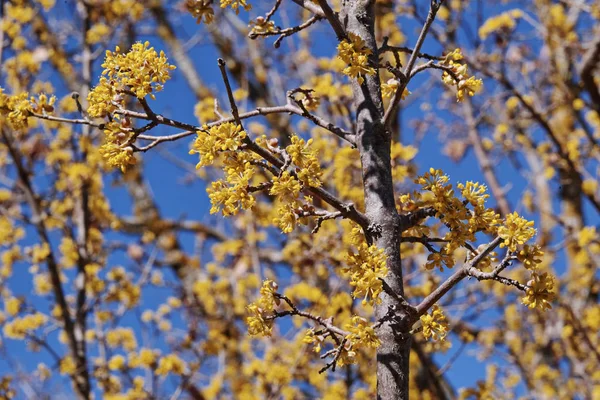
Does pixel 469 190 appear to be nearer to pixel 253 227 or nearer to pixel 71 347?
pixel 71 347

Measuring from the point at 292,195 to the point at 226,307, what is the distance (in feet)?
21.0

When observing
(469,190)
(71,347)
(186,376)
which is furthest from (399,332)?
(71,347)

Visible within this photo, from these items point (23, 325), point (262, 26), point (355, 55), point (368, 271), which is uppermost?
point (23, 325)

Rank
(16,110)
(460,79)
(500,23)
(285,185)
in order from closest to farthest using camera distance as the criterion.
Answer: (285,185) → (460,79) → (16,110) → (500,23)

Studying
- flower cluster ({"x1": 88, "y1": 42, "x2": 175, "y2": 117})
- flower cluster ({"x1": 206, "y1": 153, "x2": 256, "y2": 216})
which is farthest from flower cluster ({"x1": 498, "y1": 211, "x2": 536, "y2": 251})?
flower cluster ({"x1": 88, "y1": 42, "x2": 175, "y2": 117})

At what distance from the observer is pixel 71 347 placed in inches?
219

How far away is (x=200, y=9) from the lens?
277 cm

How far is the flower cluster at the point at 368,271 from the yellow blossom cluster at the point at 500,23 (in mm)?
5346

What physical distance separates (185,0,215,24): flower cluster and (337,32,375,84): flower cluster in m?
0.89

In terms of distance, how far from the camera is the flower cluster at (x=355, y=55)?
6.91ft

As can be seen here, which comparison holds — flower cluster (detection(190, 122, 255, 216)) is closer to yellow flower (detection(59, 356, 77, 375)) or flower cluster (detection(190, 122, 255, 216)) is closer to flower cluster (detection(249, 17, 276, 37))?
flower cluster (detection(249, 17, 276, 37))

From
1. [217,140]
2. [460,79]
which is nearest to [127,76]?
[217,140]

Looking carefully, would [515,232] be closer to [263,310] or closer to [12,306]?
[263,310]

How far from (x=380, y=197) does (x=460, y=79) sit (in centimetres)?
56
